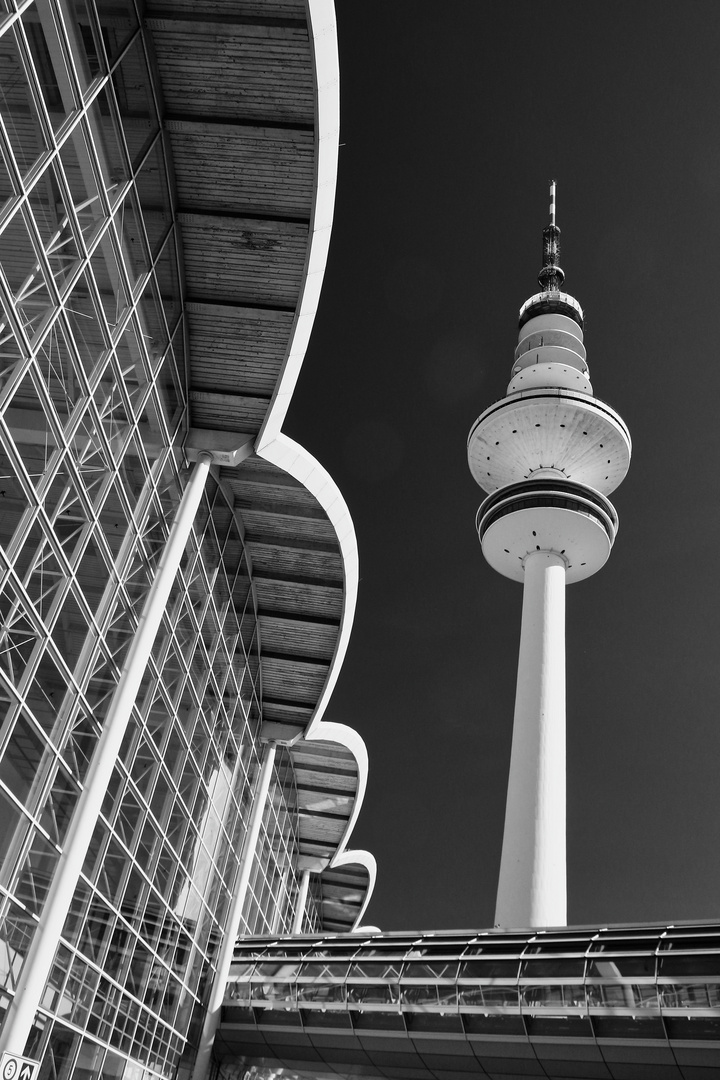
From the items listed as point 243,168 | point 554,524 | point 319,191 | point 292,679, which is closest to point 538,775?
point 554,524

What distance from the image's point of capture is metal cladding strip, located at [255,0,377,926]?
16.1 m

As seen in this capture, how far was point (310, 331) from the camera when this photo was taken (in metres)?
20.1

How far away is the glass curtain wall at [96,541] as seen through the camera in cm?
1423

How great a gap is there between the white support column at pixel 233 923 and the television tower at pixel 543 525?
19675 millimetres

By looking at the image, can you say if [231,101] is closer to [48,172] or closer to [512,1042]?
[48,172]

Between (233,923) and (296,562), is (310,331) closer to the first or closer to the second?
(296,562)

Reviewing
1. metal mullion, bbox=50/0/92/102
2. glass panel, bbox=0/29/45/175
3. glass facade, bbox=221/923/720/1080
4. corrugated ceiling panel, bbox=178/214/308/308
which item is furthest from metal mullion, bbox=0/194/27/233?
glass facade, bbox=221/923/720/1080

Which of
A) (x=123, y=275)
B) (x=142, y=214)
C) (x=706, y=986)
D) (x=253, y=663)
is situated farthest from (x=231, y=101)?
(x=706, y=986)

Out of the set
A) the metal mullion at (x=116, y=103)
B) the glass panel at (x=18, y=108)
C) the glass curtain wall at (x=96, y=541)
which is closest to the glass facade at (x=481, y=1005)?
the glass curtain wall at (x=96, y=541)

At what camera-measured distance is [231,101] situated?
17.2 meters

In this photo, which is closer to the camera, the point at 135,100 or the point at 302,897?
the point at 135,100

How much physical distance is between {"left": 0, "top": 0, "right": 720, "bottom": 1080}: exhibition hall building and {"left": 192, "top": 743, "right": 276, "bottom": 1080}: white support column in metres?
0.08

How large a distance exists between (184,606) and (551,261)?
69716 mm

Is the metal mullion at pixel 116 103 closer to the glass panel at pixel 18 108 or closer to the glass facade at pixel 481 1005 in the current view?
the glass panel at pixel 18 108
